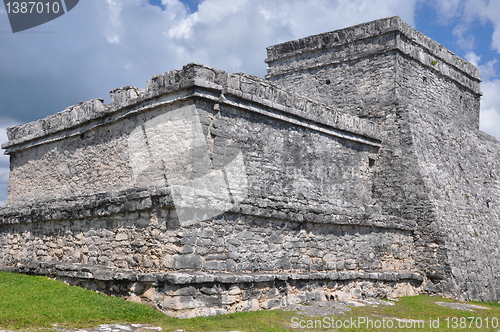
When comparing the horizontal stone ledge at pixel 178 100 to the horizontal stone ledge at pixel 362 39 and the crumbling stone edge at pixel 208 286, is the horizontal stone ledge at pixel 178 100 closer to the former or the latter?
the horizontal stone ledge at pixel 362 39

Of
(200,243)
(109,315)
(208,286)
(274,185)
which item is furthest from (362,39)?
(109,315)

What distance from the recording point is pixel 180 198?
7.23 metres

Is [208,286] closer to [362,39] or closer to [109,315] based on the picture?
[109,315]

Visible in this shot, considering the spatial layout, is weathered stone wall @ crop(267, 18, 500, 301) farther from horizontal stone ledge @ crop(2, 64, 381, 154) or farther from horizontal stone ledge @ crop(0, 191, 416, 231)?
horizontal stone ledge @ crop(0, 191, 416, 231)

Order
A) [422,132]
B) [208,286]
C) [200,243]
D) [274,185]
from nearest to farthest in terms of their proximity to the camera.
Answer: [208,286] < [200,243] < [274,185] < [422,132]

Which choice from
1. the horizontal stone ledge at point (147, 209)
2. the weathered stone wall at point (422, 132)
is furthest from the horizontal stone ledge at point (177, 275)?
the weathered stone wall at point (422, 132)

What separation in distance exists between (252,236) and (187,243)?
1331 mm

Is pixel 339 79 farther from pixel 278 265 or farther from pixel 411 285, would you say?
pixel 278 265

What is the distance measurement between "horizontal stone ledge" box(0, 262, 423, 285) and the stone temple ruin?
0.03 metres

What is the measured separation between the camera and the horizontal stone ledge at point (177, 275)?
23.2ft

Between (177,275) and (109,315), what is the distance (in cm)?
97

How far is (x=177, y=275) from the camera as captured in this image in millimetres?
6941

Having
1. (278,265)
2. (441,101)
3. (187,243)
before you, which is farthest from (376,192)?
(187,243)

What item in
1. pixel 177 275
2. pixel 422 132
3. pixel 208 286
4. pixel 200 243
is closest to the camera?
pixel 177 275
